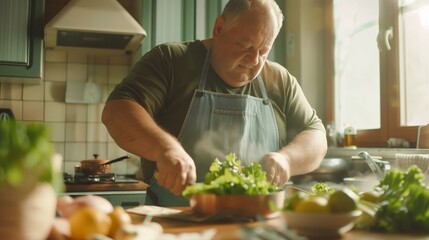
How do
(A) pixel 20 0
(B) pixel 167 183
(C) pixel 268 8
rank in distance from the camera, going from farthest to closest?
(A) pixel 20 0
(C) pixel 268 8
(B) pixel 167 183

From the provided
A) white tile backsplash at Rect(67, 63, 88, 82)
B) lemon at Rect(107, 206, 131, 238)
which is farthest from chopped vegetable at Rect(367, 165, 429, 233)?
white tile backsplash at Rect(67, 63, 88, 82)

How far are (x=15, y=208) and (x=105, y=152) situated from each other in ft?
8.63

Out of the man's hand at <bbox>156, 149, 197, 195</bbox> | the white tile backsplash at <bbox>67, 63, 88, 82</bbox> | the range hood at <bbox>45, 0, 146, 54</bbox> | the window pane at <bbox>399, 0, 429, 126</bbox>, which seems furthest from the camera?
the white tile backsplash at <bbox>67, 63, 88, 82</bbox>

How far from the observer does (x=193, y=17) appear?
3191 millimetres

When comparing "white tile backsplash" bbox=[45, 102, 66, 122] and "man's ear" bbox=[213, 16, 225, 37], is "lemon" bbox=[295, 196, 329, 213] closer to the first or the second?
"man's ear" bbox=[213, 16, 225, 37]

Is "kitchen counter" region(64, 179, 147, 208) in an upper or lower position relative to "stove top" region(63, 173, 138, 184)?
lower

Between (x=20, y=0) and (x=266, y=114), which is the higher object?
(x=20, y=0)

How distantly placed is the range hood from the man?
40.2 inches

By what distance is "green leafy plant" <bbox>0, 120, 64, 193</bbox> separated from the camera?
68cm

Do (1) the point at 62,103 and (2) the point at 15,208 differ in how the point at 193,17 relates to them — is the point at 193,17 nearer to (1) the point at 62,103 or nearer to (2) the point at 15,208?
(1) the point at 62,103

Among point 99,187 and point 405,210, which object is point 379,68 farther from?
point 405,210

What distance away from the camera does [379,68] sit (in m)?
2.79

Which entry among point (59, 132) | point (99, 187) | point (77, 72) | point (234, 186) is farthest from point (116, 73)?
point (234, 186)

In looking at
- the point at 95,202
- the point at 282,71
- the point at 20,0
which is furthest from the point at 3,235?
the point at 20,0
